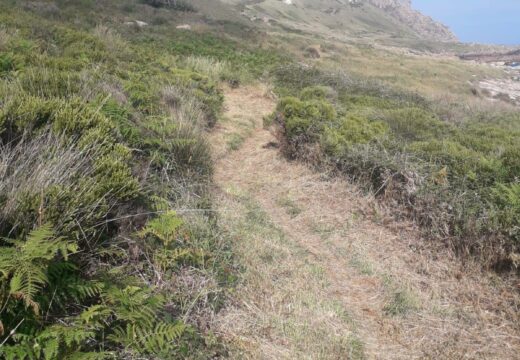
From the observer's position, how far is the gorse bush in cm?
215

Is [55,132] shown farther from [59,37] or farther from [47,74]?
[59,37]

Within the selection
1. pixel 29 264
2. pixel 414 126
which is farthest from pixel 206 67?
pixel 29 264

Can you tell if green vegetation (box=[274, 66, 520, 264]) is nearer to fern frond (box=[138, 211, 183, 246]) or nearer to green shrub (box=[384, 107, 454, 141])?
green shrub (box=[384, 107, 454, 141])

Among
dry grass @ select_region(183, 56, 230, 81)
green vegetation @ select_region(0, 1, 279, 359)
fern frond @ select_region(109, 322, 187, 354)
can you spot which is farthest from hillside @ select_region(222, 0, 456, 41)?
fern frond @ select_region(109, 322, 187, 354)

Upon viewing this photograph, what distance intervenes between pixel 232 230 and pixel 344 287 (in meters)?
1.46

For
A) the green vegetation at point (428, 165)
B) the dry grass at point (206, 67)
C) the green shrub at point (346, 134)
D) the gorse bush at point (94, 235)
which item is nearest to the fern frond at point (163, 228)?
the gorse bush at point (94, 235)

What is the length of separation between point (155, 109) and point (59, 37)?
5460 millimetres

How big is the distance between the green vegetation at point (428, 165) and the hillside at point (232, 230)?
0.03 metres

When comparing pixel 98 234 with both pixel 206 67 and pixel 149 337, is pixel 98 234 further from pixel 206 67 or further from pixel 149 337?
pixel 206 67

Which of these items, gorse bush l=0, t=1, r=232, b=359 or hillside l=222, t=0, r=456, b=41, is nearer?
gorse bush l=0, t=1, r=232, b=359

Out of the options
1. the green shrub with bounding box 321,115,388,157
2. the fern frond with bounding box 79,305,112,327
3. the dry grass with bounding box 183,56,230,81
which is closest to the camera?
the fern frond with bounding box 79,305,112,327

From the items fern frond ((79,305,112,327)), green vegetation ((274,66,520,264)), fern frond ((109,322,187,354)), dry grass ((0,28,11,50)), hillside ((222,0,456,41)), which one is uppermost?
hillside ((222,0,456,41))

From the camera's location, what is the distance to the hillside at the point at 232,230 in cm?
248

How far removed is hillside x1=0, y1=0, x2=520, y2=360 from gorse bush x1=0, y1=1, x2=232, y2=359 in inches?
0.7
